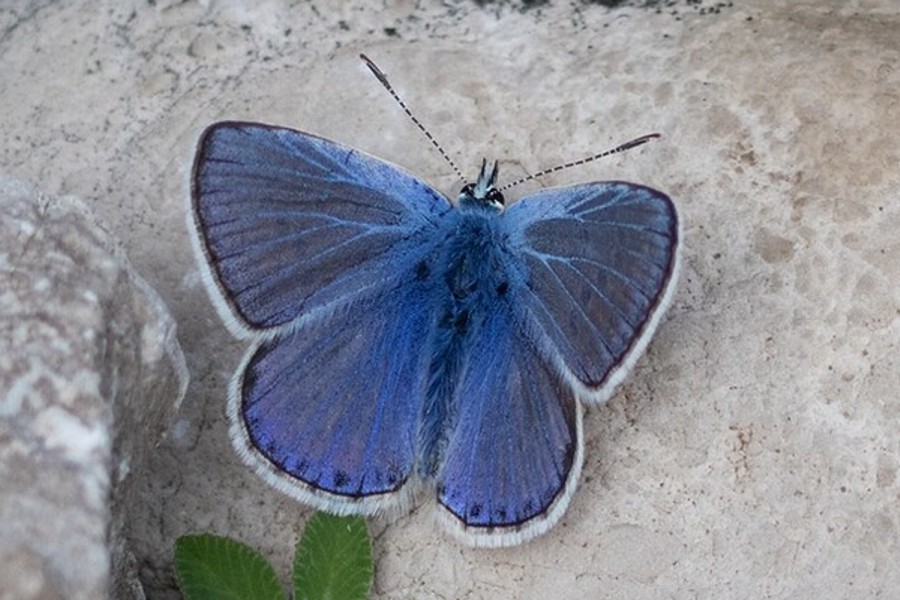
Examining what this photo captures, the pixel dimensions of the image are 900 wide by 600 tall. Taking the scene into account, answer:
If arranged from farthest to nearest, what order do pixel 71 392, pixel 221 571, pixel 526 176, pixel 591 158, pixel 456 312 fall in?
pixel 526 176 → pixel 591 158 → pixel 456 312 → pixel 221 571 → pixel 71 392

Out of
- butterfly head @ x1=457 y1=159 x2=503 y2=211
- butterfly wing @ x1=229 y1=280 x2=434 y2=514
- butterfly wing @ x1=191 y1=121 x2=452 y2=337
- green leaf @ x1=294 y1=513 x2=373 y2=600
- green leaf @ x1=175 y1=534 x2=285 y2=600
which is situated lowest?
green leaf @ x1=294 y1=513 x2=373 y2=600

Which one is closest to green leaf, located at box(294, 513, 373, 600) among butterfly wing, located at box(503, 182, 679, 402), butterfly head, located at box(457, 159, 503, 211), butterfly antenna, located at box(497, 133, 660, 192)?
butterfly wing, located at box(503, 182, 679, 402)

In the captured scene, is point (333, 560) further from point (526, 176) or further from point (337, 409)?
point (526, 176)

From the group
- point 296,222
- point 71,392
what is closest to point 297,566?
point 71,392

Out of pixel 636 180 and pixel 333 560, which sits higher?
pixel 636 180

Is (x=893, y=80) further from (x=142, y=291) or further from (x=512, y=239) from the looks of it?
(x=142, y=291)

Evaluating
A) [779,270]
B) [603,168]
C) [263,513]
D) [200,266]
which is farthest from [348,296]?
[779,270]

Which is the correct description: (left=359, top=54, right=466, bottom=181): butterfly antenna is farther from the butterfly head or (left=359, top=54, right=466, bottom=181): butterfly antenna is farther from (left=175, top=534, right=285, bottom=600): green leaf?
(left=175, top=534, right=285, bottom=600): green leaf

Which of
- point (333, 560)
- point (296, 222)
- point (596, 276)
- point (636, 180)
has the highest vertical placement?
point (296, 222)
